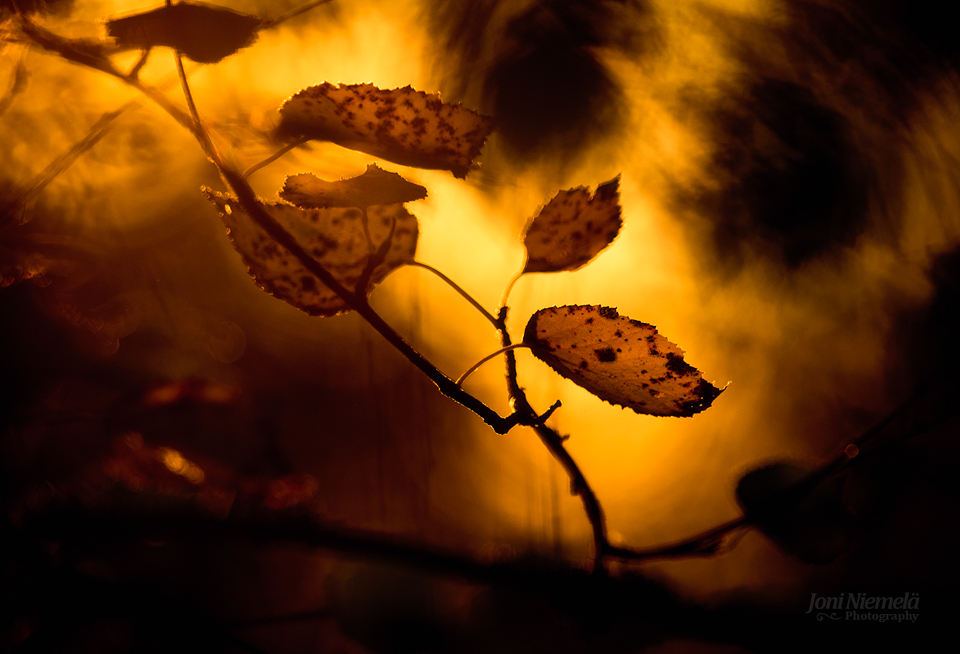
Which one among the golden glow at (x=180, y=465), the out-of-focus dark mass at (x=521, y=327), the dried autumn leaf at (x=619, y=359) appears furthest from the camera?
the golden glow at (x=180, y=465)

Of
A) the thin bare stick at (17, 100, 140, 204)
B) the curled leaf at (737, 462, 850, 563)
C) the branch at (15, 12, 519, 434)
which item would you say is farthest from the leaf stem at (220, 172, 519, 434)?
the thin bare stick at (17, 100, 140, 204)

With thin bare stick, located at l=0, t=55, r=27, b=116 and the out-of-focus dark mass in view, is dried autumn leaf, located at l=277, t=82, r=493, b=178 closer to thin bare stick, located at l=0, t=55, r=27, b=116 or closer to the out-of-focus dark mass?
the out-of-focus dark mass

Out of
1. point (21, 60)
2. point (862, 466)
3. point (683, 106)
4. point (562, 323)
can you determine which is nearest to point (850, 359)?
point (862, 466)

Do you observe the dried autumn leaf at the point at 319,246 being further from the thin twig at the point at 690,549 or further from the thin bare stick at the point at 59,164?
the thin bare stick at the point at 59,164

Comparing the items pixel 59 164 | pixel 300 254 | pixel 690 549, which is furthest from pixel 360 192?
pixel 59 164

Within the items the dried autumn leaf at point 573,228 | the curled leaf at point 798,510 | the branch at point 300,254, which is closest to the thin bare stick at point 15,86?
the branch at point 300,254

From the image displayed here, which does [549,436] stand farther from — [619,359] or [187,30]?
[187,30]

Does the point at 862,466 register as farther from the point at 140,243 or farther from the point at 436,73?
the point at 140,243
